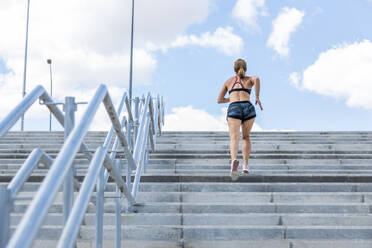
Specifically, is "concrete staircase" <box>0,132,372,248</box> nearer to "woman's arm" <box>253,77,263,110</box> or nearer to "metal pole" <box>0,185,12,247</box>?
"metal pole" <box>0,185,12,247</box>

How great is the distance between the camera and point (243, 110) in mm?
5488

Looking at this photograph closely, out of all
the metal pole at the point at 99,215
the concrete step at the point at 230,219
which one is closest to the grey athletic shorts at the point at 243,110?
the concrete step at the point at 230,219

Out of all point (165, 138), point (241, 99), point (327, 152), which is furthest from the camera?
point (165, 138)

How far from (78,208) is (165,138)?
652 cm

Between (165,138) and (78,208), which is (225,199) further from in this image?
(165,138)

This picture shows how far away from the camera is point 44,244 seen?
3.64 meters

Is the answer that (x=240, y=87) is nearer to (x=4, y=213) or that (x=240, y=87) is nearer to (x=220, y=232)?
(x=220, y=232)

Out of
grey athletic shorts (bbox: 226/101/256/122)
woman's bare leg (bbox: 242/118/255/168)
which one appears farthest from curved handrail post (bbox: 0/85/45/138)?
woman's bare leg (bbox: 242/118/255/168)

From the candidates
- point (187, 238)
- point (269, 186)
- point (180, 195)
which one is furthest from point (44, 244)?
point (269, 186)

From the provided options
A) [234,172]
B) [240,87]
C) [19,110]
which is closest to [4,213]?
[19,110]

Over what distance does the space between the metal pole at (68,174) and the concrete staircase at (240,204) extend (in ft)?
0.71

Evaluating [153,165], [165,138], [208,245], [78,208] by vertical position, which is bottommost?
[208,245]

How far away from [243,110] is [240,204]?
4.59 ft

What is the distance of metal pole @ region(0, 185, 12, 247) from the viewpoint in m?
1.87
